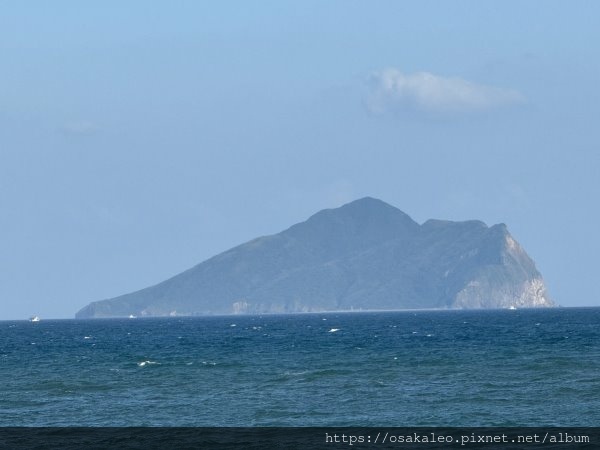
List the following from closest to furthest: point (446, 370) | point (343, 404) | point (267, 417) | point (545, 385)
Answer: point (267, 417)
point (343, 404)
point (545, 385)
point (446, 370)

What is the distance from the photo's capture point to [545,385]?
80438 millimetres

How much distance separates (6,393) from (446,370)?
33.6 meters

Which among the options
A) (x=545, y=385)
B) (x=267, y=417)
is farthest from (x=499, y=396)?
(x=267, y=417)

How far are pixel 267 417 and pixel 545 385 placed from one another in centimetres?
2250

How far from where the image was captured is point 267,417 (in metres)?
67.1

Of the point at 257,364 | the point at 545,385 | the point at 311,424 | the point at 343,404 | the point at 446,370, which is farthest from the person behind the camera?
the point at 257,364

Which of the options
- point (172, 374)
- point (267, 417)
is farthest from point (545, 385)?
point (172, 374)

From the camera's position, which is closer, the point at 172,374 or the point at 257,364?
the point at 172,374

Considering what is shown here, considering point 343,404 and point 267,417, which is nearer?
point 267,417

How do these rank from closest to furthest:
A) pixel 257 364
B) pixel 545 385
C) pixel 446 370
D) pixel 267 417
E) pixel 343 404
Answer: pixel 267 417, pixel 343 404, pixel 545 385, pixel 446 370, pixel 257 364
